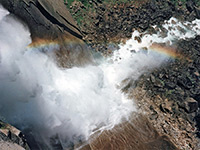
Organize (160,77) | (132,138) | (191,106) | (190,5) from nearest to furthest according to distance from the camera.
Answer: (132,138) < (191,106) < (160,77) < (190,5)

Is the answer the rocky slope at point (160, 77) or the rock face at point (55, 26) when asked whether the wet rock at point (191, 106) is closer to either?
the rocky slope at point (160, 77)

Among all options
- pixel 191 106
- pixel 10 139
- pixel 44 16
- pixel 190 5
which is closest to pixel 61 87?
pixel 44 16

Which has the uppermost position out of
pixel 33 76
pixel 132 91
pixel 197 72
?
pixel 33 76

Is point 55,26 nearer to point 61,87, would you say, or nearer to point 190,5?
point 61,87

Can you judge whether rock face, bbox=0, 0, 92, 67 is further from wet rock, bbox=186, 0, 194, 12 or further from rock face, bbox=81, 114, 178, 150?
wet rock, bbox=186, 0, 194, 12

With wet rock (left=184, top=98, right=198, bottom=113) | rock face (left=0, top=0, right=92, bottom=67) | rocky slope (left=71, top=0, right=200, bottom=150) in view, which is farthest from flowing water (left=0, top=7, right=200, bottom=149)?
wet rock (left=184, top=98, right=198, bottom=113)

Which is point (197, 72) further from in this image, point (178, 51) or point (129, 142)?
point (129, 142)

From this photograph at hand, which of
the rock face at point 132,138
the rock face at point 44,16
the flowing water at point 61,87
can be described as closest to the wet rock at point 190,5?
the flowing water at point 61,87

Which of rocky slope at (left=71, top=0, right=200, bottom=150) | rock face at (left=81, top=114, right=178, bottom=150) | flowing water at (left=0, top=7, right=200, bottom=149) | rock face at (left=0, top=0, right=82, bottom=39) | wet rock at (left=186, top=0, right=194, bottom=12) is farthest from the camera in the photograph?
wet rock at (left=186, top=0, right=194, bottom=12)

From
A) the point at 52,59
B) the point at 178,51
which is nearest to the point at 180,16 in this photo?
the point at 178,51
